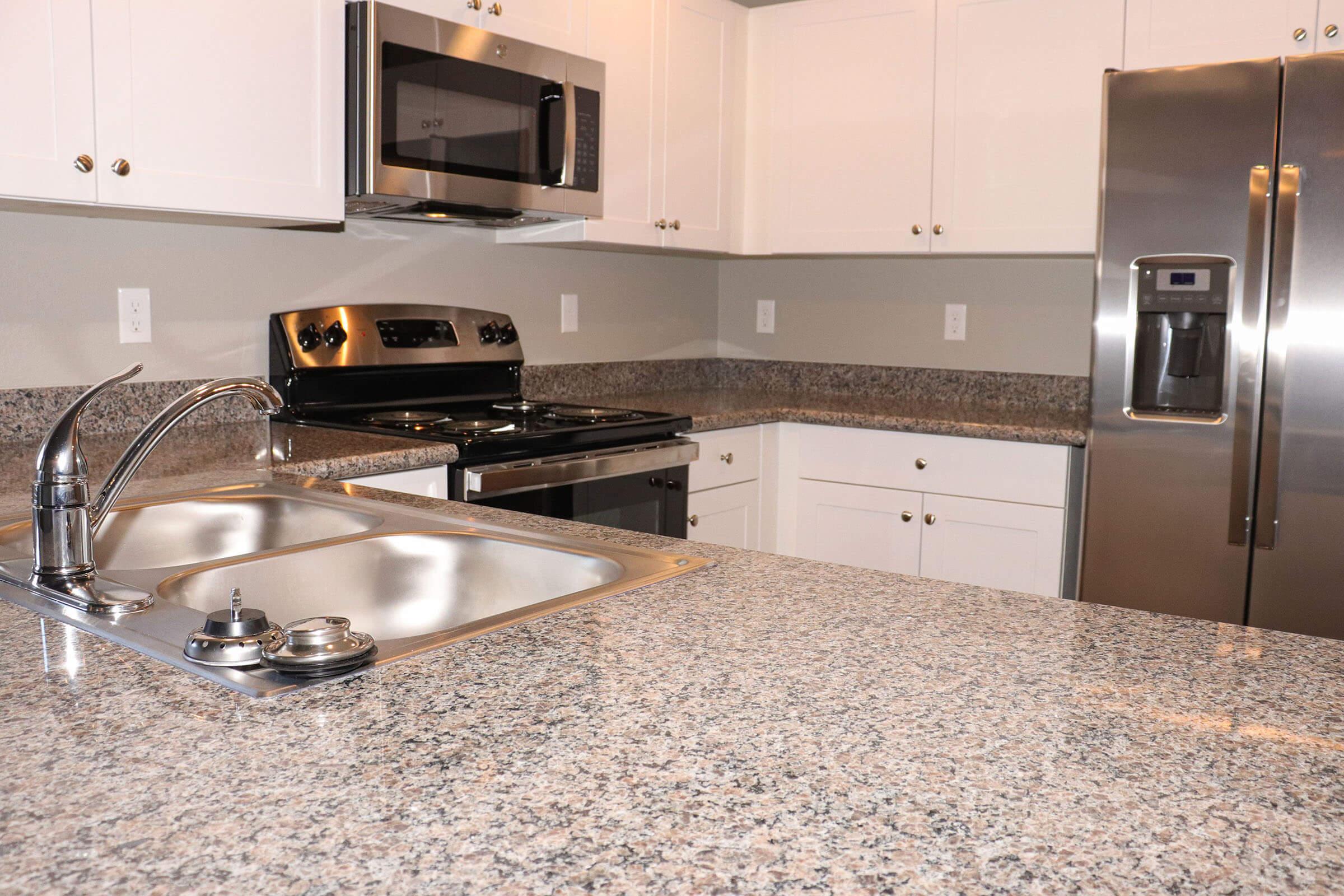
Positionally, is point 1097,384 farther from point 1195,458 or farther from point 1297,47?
point 1297,47

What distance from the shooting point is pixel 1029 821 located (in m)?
0.59

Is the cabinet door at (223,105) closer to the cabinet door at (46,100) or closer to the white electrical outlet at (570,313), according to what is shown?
the cabinet door at (46,100)

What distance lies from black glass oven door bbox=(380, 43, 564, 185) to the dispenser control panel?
1457mm

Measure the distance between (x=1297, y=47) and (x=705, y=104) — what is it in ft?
5.20

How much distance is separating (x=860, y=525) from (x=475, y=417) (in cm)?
119

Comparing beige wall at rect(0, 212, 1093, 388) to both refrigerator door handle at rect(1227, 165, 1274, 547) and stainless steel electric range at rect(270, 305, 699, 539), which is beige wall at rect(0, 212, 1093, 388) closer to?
stainless steel electric range at rect(270, 305, 699, 539)

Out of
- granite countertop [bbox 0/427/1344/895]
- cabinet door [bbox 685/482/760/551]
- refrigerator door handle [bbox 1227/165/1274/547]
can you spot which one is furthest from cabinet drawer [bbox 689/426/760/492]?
granite countertop [bbox 0/427/1344/895]

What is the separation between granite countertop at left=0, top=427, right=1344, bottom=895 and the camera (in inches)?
21.0

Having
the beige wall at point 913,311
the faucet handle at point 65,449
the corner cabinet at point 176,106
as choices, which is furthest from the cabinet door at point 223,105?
the beige wall at point 913,311

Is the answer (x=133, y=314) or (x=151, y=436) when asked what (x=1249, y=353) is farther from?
(x=133, y=314)

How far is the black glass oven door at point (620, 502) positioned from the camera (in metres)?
2.42

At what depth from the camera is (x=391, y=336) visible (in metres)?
2.82

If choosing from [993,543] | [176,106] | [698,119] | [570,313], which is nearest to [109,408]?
[176,106]

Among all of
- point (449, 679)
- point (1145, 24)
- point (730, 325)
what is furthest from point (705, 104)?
point (449, 679)
